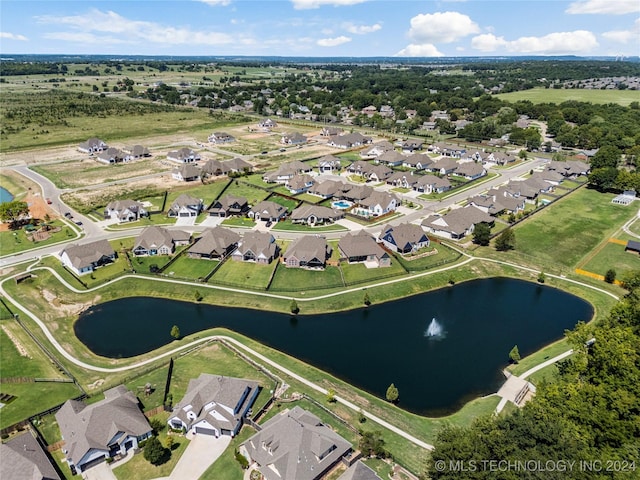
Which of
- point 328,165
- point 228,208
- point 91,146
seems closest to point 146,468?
point 228,208

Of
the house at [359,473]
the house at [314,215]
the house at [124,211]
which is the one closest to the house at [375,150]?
the house at [314,215]

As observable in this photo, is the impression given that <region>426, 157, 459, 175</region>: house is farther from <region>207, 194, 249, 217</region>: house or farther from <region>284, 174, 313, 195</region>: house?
<region>207, 194, 249, 217</region>: house

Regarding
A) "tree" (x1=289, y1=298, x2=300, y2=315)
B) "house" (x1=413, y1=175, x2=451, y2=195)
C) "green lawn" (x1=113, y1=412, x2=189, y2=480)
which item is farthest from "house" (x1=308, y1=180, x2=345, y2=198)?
"green lawn" (x1=113, y1=412, x2=189, y2=480)

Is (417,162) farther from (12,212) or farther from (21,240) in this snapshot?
(12,212)

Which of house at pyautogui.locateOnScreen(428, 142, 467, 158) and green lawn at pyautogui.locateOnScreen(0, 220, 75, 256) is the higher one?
house at pyautogui.locateOnScreen(428, 142, 467, 158)

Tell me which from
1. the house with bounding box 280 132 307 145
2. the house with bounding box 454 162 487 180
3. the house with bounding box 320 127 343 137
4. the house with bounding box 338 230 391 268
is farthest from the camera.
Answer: the house with bounding box 320 127 343 137

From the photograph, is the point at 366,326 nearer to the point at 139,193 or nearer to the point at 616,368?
the point at 616,368
